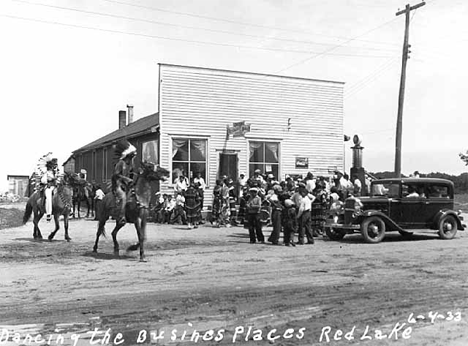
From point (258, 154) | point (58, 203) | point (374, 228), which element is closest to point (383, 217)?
point (374, 228)

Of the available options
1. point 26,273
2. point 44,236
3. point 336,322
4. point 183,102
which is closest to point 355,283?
point 336,322

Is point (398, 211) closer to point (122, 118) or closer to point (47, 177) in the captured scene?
point (47, 177)

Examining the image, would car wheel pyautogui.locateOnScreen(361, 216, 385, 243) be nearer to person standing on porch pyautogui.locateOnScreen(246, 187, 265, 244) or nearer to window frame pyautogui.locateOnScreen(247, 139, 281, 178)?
person standing on porch pyautogui.locateOnScreen(246, 187, 265, 244)

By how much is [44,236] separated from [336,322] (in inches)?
504

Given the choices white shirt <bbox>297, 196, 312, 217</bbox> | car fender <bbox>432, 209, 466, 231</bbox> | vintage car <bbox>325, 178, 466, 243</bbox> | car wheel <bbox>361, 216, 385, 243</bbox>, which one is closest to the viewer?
white shirt <bbox>297, 196, 312, 217</bbox>

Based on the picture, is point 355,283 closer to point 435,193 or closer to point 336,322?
point 336,322

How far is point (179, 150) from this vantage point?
23.7m

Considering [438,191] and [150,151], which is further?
Answer: [150,151]

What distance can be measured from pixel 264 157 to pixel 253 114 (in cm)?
207

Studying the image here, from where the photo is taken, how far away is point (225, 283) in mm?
9633

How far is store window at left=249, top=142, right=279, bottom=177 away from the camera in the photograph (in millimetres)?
25219

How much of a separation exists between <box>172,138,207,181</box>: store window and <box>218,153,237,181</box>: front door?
0.80 metres

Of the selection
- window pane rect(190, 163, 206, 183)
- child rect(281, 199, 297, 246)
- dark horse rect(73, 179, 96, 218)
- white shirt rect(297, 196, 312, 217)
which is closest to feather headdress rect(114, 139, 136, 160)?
child rect(281, 199, 297, 246)

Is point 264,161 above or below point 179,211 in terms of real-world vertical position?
above
